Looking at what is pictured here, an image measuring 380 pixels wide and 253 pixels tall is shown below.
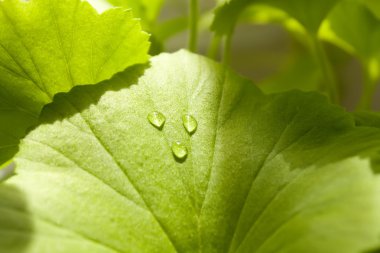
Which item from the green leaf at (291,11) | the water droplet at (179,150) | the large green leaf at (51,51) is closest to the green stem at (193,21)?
the green leaf at (291,11)

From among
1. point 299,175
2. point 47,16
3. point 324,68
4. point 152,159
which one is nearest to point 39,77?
point 47,16

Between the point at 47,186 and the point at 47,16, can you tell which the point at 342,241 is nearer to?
the point at 47,186

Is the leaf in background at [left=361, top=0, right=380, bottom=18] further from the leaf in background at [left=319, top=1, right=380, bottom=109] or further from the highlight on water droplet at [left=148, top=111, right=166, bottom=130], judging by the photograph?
the highlight on water droplet at [left=148, top=111, right=166, bottom=130]

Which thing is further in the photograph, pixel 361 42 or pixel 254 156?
pixel 361 42

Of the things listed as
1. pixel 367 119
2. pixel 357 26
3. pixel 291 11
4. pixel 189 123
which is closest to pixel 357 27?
pixel 357 26

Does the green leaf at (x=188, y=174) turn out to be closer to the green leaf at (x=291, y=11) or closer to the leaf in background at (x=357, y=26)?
the green leaf at (x=291, y=11)

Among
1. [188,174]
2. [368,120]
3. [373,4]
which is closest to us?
[188,174]

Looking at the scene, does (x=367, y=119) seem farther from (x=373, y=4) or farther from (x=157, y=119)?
(x=373, y=4)
